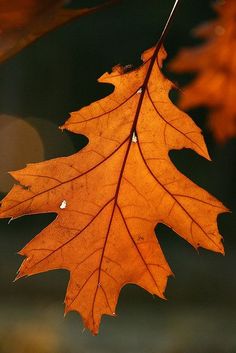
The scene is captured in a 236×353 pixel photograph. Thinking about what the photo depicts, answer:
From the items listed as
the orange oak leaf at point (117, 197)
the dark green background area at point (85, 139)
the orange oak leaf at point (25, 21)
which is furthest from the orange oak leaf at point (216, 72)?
the dark green background area at point (85, 139)

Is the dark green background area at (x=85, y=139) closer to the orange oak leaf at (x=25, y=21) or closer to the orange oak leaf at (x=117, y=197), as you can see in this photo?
the orange oak leaf at (x=117, y=197)

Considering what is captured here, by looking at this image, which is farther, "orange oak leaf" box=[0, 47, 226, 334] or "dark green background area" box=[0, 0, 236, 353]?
"dark green background area" box=[0, 0, 236, 353]

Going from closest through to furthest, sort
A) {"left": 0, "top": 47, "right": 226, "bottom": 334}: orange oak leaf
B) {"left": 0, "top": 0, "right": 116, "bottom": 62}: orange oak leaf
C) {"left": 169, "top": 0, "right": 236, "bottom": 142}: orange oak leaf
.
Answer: {"left": 0, "top": 0, "right": 116, "bottom": 62}: orange oak leaf, {"left": 0, "top": 47, "right": 226, "bottom": 334}: orange oak leaf, {"left": 169, "top": 0, "right": 236, "bottom": 142}: orange oak leaf

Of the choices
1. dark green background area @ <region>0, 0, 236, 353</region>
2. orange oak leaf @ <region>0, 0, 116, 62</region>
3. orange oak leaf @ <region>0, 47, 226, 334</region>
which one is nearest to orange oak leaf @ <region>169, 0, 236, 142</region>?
orange oak leaf @ <region>0, 47, 226, 334</region>

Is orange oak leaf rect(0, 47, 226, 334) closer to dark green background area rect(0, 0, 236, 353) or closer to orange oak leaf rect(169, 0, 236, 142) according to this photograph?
orange oak leaf rect(169, 0, 236, 142)

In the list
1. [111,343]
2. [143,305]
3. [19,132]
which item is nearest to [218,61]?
[111,343]

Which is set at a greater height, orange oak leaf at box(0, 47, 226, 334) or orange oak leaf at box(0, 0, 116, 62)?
orange oak leaf at box(0, 0, 116, 62)
